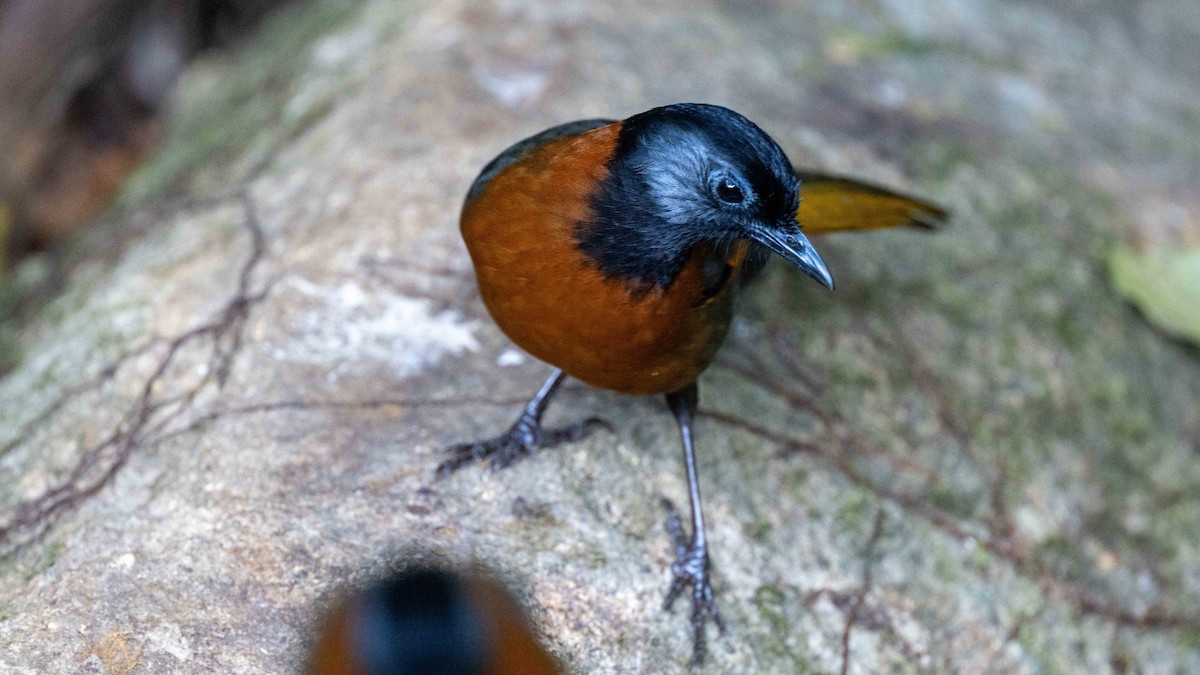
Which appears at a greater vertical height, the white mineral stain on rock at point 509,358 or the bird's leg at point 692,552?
the white mineral stain on rock at point 509,358

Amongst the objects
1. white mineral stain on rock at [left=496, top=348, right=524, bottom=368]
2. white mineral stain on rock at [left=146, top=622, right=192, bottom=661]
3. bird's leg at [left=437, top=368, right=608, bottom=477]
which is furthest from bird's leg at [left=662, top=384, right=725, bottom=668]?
white mineral stain on rock at [left=146, top=622, right=192, bottom=661]

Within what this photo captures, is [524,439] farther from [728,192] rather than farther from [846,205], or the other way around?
[846,205]

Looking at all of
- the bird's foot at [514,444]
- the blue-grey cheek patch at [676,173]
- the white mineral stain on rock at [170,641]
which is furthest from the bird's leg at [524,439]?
the blue-grey cheek patch at [676,173]

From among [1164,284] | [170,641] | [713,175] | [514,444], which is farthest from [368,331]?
[1164,284]

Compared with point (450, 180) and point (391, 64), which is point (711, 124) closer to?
point (450, 180)

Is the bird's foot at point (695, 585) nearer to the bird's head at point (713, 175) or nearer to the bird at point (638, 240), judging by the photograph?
the bird at point (638, 240)

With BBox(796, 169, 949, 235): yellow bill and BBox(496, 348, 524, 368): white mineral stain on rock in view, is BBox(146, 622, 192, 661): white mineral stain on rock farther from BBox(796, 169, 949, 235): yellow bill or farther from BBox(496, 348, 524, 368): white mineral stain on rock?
Result: BBox(796, 169, 949, 235): yellow bill
